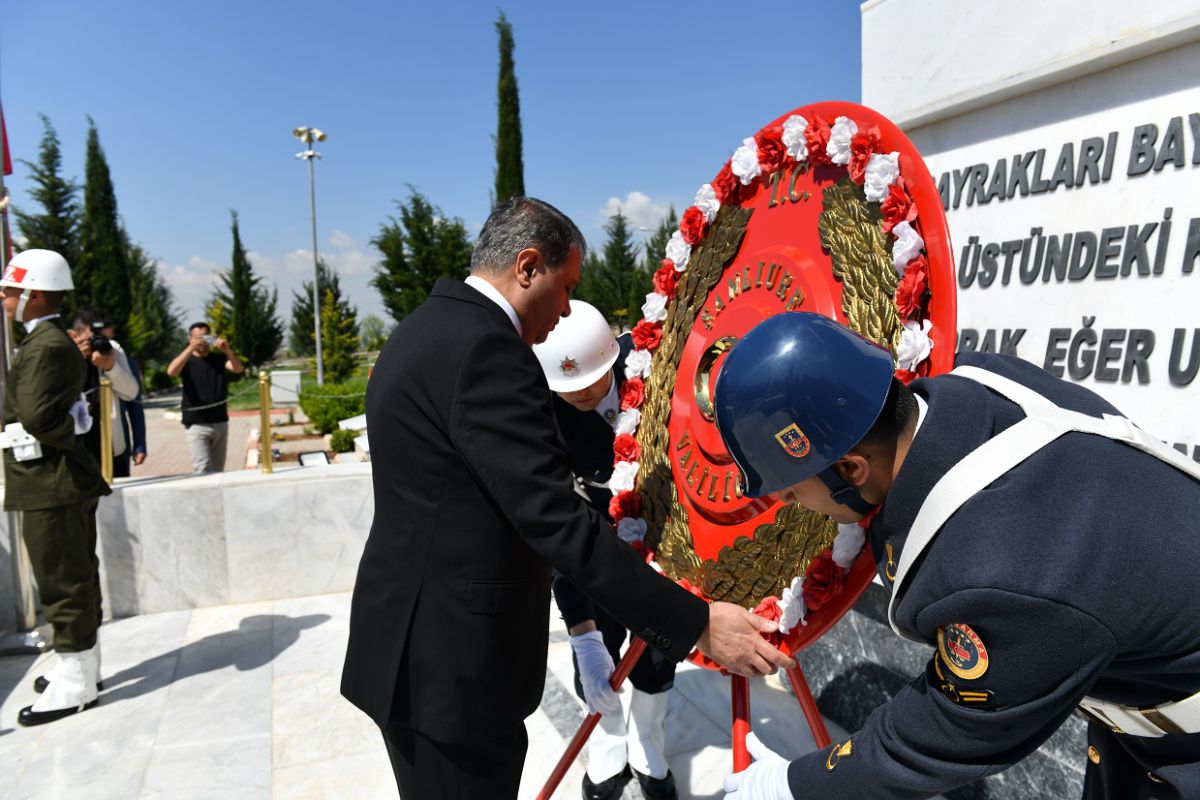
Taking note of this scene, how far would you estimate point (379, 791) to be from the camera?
3422 mm

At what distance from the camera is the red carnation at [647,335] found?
2741mm

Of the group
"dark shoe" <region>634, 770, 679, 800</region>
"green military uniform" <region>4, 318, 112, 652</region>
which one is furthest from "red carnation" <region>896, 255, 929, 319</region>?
"green military uniform" <region>4, 318, 112, 652</region>

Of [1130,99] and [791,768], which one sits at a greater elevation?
[1130,99]

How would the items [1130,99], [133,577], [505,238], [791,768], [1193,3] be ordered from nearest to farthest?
[791,768] < [505,238] < [1193,3] < [1130,99] < [133,577]

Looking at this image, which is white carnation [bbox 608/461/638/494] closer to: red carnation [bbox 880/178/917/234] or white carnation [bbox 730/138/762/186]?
white carnation [bbox 730/138/762/186]

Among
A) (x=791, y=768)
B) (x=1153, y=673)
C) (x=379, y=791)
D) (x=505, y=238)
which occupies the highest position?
(x=505, y=238)

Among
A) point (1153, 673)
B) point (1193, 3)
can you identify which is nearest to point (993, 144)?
point (1193, 3)

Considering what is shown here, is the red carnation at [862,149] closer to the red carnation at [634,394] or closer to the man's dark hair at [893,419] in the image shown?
the man's dark hair at [893,419]

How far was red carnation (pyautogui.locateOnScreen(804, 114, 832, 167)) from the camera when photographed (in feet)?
6.39

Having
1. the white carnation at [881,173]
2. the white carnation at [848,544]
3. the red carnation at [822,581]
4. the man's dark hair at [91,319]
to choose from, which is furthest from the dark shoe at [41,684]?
→ the white carnation at [881,173]

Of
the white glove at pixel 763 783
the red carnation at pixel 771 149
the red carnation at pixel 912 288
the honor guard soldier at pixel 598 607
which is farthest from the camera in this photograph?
the honor guard soldier at pixel 598 607

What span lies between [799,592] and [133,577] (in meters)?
5.04

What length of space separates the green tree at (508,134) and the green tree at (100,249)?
1420cm

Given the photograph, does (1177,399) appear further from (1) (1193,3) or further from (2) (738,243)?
(2) (738,243)
